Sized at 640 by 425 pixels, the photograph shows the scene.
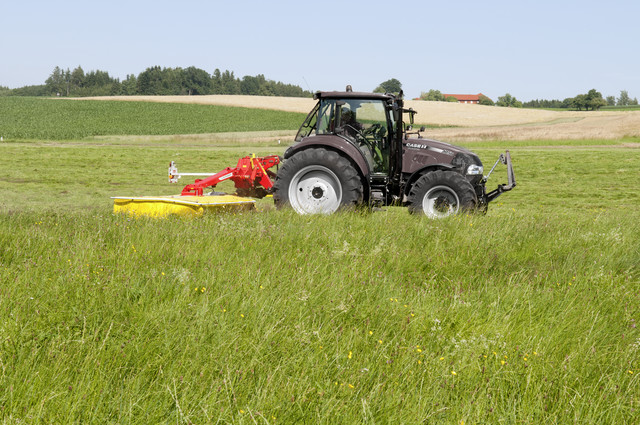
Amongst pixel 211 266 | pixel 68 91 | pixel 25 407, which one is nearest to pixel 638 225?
pixel 211 266

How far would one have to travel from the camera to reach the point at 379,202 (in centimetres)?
926

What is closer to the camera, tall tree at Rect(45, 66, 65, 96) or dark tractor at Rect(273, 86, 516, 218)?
dark tractor at Rect(273, 86, 516, 218)

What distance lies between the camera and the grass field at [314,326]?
2725mm

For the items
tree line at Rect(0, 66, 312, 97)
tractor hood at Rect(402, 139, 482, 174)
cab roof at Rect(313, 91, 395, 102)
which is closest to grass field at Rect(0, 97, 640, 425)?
tractor hood at Rect(402, 139, 482, 174)

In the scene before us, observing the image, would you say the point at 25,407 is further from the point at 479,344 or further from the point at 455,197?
the point at 455,197

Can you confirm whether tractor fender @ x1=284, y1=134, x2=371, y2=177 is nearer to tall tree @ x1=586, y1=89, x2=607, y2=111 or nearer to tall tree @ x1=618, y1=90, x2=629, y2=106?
tall tree @ x1=586, y1=89, x2=607, y2=111

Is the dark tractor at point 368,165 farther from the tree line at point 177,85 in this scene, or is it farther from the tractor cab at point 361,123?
the tree line at point 177,85

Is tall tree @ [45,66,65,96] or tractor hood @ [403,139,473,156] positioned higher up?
tall tree @ [45,66,65,96]

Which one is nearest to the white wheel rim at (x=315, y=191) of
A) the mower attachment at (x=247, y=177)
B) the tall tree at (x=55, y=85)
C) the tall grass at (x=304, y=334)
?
the mower attachment at (x=247, y=177)

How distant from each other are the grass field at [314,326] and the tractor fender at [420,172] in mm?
2268

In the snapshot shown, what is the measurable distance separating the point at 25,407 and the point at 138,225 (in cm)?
478

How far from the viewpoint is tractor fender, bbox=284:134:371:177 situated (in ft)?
29.6

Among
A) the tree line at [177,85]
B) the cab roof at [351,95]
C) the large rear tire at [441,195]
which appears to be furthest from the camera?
the tree line at [177,85]

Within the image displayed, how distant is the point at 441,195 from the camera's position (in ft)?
29.5
